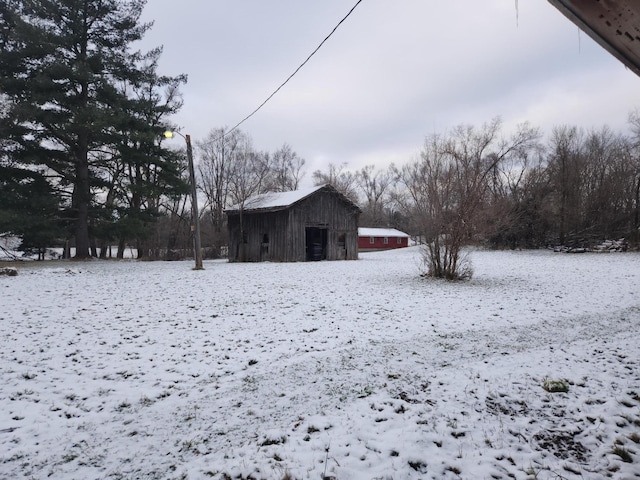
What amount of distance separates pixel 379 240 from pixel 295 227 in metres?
29.4

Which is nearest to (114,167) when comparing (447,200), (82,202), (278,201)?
(82,202)

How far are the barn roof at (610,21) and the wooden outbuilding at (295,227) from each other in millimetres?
19464

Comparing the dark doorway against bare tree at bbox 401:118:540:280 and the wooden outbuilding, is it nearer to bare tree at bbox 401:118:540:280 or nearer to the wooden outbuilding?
the wooden outbuilding

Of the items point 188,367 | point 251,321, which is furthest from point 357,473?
point 251,321

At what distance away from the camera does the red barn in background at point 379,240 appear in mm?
47878

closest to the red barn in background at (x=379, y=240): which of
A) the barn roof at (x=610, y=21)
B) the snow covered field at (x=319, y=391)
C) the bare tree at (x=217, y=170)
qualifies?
the bare tree at (x=217, y=170)

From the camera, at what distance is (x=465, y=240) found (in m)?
11.6

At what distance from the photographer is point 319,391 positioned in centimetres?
385

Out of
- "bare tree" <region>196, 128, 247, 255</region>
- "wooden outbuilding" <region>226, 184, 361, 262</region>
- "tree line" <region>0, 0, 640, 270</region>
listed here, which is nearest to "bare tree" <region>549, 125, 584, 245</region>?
"tree line" <region>0, 0, 640, 270</region>

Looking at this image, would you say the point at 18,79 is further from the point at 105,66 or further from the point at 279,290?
the point at 279,290

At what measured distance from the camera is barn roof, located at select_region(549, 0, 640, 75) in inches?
83.6

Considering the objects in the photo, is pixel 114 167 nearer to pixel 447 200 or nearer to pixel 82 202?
pixel 82 202

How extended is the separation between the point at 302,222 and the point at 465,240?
501 inches

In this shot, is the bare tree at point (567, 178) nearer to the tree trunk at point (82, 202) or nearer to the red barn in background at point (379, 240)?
the red barn in background at point (379, 240)
